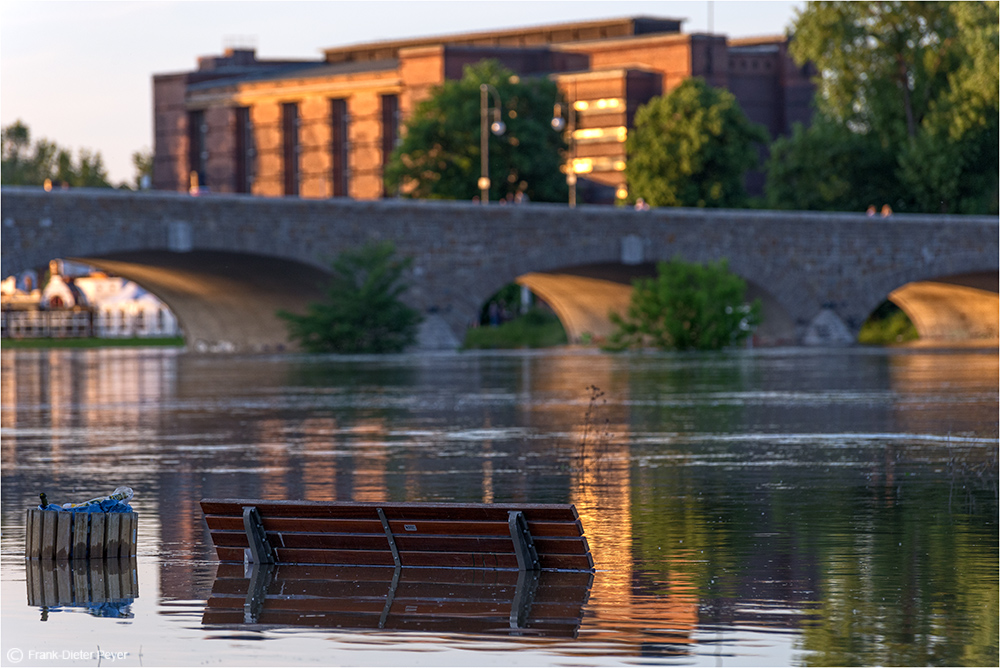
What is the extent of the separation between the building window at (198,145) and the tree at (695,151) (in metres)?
56.2

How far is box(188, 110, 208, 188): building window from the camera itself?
135m

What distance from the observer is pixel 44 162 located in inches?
5595

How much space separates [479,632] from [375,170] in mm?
118257

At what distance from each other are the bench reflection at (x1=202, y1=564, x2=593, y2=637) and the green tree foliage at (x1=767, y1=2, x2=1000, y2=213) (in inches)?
2291

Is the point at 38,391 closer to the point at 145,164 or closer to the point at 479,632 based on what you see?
the point at 479,632

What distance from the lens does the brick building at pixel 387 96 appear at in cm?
12169

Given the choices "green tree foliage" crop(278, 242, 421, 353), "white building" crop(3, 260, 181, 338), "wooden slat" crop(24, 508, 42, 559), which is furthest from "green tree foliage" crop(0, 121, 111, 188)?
"wooden slat" crop(24, 508, 42, 559)

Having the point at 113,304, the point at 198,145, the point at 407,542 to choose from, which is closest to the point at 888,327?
the point at 113,304

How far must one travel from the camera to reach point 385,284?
53.8m

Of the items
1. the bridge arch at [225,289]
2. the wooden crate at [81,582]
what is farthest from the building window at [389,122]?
the wooden crate at [81,582]

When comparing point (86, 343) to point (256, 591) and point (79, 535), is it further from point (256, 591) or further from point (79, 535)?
point (256, 591)

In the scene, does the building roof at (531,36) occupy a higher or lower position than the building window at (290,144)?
higher

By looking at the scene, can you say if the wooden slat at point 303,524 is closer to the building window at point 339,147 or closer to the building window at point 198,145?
the building window at point 339,147

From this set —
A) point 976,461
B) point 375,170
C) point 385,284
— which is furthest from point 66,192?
point 375,170
